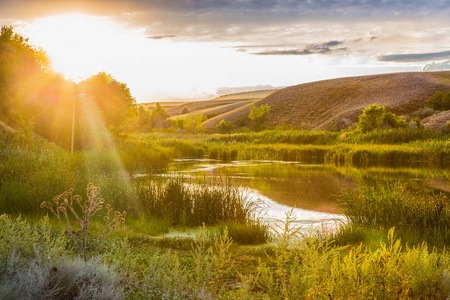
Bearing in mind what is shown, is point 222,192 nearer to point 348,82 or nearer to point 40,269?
point 40,269

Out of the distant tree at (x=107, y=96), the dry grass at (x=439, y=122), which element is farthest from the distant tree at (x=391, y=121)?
the distant tree at (x=107, y=96)

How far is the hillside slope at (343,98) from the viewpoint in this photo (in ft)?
224

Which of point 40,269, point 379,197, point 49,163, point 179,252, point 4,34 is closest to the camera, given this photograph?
point 40,269

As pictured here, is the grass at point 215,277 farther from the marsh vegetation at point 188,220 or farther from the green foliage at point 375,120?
the green foliage at point 375,120

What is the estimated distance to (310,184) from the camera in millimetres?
18875

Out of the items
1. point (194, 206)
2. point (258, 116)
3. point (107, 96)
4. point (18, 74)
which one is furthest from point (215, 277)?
point (258, 116)

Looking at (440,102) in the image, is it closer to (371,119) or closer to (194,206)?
(371,119)

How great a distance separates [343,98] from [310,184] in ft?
227

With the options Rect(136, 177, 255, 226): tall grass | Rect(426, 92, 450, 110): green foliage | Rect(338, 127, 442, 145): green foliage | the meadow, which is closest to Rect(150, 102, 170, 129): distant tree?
Rect(426, 92, 450, 110): green foliage

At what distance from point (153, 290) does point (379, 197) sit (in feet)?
22.5

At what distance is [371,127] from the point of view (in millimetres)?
40500

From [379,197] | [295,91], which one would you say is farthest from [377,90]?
[379,197]

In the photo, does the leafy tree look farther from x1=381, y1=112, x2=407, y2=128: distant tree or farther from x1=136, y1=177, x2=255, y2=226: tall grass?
x1=136, y1=177, x2=255, y2=226: tall grass

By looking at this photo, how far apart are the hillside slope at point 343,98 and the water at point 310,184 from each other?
127ft
